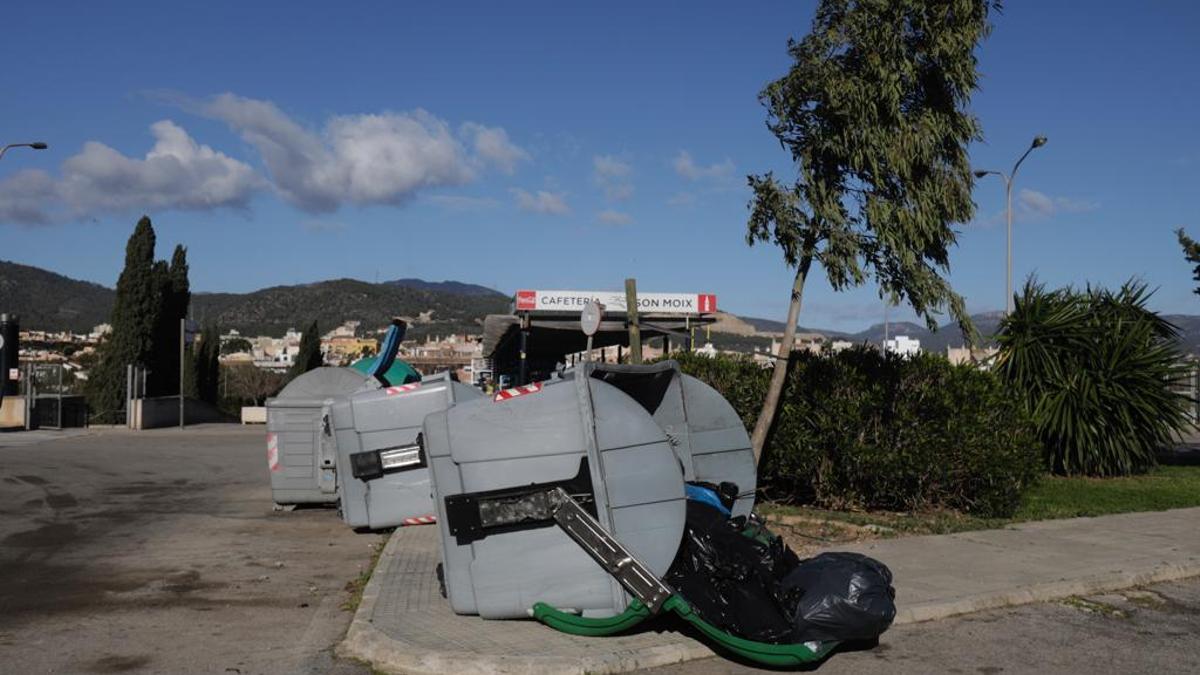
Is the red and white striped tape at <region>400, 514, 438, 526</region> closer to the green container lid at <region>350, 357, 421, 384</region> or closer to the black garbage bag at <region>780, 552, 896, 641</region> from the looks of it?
the green container lid at <region>350, 357, 421, 384</region>

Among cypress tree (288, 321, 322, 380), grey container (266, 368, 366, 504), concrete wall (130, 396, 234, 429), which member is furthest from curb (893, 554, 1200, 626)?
cypress tree (288, 321, 322, 380)

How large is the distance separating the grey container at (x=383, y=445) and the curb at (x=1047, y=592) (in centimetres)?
526

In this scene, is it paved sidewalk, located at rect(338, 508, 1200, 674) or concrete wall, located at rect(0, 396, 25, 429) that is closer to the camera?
paved sidewalk, located at rect(338, 508, 1200, 674)

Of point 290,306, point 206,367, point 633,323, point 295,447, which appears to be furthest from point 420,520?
point 290,306

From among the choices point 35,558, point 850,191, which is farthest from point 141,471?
point 850,191

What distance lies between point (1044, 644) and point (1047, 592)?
1362 mm

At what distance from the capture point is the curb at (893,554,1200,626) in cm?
759

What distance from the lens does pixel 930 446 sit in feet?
38.0

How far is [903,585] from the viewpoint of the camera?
8297 millimetres

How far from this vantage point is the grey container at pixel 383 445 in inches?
437

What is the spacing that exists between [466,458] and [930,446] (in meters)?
6.57

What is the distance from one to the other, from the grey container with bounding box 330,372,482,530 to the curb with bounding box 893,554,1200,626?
526 cm

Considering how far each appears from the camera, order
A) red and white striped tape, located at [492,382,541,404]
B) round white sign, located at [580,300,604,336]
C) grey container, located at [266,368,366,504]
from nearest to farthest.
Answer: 1. red and white striped tape, located at [492,382,541,404]
2. round white sign, located at [580,300,604,336]
3. grey container, located at [266,368,366,504]

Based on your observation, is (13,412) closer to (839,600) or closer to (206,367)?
(206,367)
